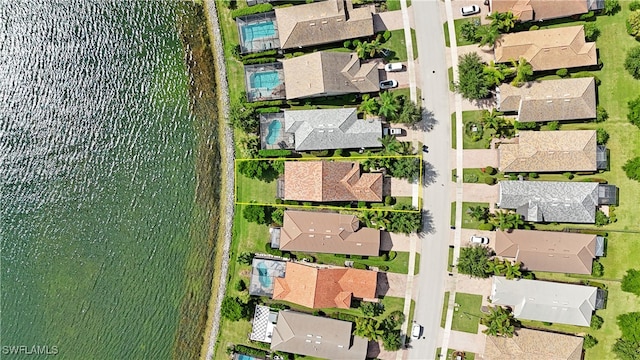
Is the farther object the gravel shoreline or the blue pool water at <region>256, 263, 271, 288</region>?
the gravel shoreline

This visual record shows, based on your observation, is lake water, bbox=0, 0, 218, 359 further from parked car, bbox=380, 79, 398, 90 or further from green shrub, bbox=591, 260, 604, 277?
green shrub, bbox=591, 260, 604, 277

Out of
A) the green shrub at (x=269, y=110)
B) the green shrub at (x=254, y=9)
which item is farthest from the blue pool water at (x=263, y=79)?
the green shrub at (x=254, y=9)

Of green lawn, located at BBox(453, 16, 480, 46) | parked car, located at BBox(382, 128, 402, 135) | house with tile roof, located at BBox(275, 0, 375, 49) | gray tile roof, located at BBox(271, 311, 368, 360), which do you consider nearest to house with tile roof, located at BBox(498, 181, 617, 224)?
parked car, located at BBox(382, 128, 402, 135)

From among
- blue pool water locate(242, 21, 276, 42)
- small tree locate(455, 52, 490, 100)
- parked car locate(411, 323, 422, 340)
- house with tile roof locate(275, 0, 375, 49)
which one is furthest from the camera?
blue pool water locate(242, 21, 276, 42)

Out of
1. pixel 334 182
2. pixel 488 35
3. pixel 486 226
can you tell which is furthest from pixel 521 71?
pixel 334 182

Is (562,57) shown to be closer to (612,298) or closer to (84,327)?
(612,298)

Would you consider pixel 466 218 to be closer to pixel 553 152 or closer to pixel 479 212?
pixel 479 212
